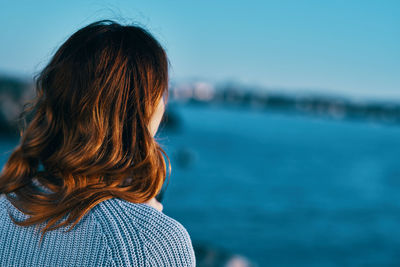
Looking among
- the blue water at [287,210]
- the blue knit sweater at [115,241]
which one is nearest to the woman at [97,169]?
the blue knit sweater at [115,241]

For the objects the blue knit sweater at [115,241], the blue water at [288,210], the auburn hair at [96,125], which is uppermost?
the auburn hair at [96,125]

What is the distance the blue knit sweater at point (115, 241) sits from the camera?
1.04 metres

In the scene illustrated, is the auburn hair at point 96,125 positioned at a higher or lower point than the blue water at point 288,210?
higher

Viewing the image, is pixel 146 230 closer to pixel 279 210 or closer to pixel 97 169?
pixel 97 169

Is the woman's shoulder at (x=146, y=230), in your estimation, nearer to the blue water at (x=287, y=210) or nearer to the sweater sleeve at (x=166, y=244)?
the sweater sleeve at (x=166, y=244)

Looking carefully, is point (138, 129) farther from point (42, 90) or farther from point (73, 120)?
point (42, 90)

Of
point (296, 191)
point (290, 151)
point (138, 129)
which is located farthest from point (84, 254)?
point (290, 151)

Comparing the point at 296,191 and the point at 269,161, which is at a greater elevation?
the point at 296,191

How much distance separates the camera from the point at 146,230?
1.06 meters

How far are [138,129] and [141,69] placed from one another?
200 mm

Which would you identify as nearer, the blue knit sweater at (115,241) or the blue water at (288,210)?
the blue knit sweater at (115,241)

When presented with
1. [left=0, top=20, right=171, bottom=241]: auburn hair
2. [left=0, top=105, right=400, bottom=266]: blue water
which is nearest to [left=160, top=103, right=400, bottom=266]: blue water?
[left=0, top=105, right=400, bottom=266]: blue water

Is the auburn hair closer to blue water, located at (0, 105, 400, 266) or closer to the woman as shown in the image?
the woman

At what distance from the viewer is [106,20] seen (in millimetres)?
1269
